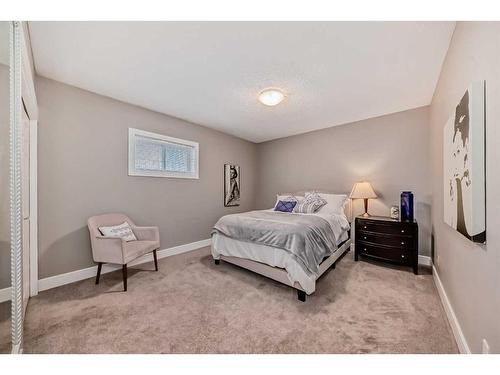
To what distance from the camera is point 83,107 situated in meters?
2.59

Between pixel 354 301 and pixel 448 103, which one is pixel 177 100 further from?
pixel 354 301

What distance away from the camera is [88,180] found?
262cm

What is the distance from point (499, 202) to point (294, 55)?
1.78 metres

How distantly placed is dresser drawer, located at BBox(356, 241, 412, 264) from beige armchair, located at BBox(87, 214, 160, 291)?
9.63 feet

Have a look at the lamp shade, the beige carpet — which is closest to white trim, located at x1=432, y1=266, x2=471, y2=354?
the beige carpet

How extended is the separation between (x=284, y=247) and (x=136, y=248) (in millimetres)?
1718

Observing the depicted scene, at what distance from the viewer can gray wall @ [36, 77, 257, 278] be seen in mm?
2338

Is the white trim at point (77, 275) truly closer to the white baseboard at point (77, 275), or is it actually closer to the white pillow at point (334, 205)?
the white baseboard at point (77, 275)

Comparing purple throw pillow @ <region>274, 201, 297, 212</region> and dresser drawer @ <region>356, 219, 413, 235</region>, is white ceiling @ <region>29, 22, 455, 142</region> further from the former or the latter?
dresser drawer @ <region>356, 219, 413, 235</region>

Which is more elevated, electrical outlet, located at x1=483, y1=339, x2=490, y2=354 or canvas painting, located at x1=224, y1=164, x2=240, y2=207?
canvas painting, located at x1=224, y1=164, x2=240, y2=207

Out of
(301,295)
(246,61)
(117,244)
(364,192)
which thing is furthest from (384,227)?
(117,244)

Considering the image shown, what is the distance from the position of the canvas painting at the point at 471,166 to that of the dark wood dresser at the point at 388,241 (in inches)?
57.9

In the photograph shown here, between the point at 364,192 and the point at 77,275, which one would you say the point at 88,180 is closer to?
the point at 77,275
